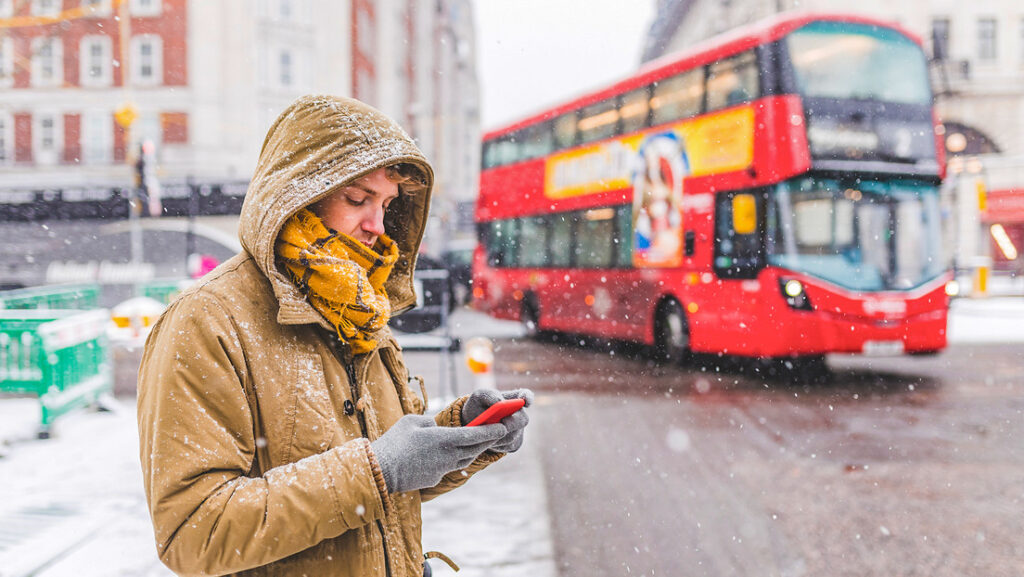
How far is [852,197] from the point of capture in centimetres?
935

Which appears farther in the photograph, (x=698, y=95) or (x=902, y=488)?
(x=698, y=95)

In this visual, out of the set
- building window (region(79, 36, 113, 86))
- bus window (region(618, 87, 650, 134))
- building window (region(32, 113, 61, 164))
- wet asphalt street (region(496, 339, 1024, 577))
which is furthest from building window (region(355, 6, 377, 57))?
wet asphalt street (region(496, 339, 1024, 577))

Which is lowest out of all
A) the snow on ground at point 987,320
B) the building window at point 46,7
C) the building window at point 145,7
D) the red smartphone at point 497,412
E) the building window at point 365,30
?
the snow on ground at point 987,320

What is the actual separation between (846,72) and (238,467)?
9.76 meters

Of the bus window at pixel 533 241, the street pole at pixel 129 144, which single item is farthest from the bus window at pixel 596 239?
the street pole at pixel 129 144

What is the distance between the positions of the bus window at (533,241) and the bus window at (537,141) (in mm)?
1201

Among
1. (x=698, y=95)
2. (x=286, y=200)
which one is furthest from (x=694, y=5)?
(x=286, y=200)

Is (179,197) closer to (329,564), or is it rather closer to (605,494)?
(605,494)

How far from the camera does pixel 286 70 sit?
33188mm

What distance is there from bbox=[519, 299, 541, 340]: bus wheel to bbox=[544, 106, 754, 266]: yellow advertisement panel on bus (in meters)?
2.63

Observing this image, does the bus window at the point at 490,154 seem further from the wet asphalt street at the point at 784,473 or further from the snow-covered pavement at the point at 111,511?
the snow-covered pavement at the point at 111,511

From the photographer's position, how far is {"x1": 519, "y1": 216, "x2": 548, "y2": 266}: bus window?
13.7 metres

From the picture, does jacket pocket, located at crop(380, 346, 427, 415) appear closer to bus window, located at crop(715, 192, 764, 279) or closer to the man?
the man

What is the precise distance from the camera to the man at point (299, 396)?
52.1 inches
